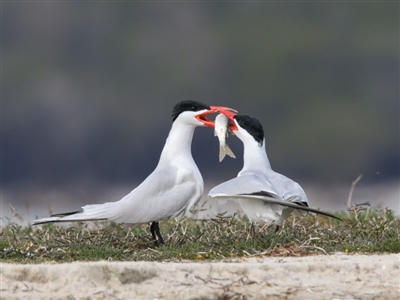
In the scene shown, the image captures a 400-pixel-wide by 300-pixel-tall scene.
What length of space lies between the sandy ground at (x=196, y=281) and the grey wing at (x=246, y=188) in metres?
1.29

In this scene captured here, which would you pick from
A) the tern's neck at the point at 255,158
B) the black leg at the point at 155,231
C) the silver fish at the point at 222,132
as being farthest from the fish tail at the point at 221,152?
the black leg at the point at 155,231

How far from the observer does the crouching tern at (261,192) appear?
6.35 metres

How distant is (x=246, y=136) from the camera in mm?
7266

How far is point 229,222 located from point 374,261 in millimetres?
1719

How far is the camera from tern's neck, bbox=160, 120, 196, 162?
23.0 ft

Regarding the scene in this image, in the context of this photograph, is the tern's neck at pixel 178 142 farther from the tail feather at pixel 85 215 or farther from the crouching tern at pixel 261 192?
the tail feather at pixel 85 215

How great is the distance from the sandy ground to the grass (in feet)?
2.71

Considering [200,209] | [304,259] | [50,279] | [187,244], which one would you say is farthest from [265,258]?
[200,209]

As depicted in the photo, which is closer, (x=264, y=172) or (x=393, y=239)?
(x=393, y=239)

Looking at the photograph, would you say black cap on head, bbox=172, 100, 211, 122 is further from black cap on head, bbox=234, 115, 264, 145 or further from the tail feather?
the tail feather

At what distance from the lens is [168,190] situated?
6688 millimetres

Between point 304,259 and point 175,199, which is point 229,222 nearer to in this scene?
point 175,199

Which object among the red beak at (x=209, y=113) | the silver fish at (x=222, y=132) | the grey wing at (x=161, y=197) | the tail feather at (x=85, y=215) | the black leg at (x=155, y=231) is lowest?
the black leg at (x=155, y=231)

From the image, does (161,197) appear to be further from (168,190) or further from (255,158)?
(255,158)
